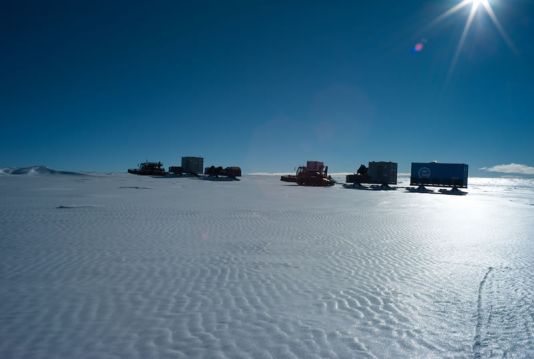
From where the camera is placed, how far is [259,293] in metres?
5.52

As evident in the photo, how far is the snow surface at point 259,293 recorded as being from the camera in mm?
3834

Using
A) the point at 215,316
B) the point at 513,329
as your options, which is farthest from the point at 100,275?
the point at 513,329

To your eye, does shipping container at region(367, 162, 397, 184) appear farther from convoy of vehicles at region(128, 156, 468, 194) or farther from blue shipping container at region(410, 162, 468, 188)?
blue shipping container at region(410, 162, 468, 188)

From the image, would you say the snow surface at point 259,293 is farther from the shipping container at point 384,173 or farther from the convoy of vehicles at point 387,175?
the shipping container at point 384,173

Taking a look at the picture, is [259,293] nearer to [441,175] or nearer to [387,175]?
[441,175]

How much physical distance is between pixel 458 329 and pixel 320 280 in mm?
2378

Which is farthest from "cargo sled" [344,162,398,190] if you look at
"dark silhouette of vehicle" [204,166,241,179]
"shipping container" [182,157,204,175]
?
"shipping container" [182,157,204,175]

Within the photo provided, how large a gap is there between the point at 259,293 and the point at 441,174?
3677 centimetres

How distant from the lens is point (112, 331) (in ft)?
13.1

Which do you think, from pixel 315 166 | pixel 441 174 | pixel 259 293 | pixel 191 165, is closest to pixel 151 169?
pixel 191 165

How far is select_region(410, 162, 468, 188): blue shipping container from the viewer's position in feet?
120

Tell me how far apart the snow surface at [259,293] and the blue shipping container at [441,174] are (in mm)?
28129

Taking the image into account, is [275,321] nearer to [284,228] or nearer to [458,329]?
[458,329]

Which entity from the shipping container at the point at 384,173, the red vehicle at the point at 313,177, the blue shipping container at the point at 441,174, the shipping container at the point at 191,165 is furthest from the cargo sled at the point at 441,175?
the shipping container at the point at 191,165
